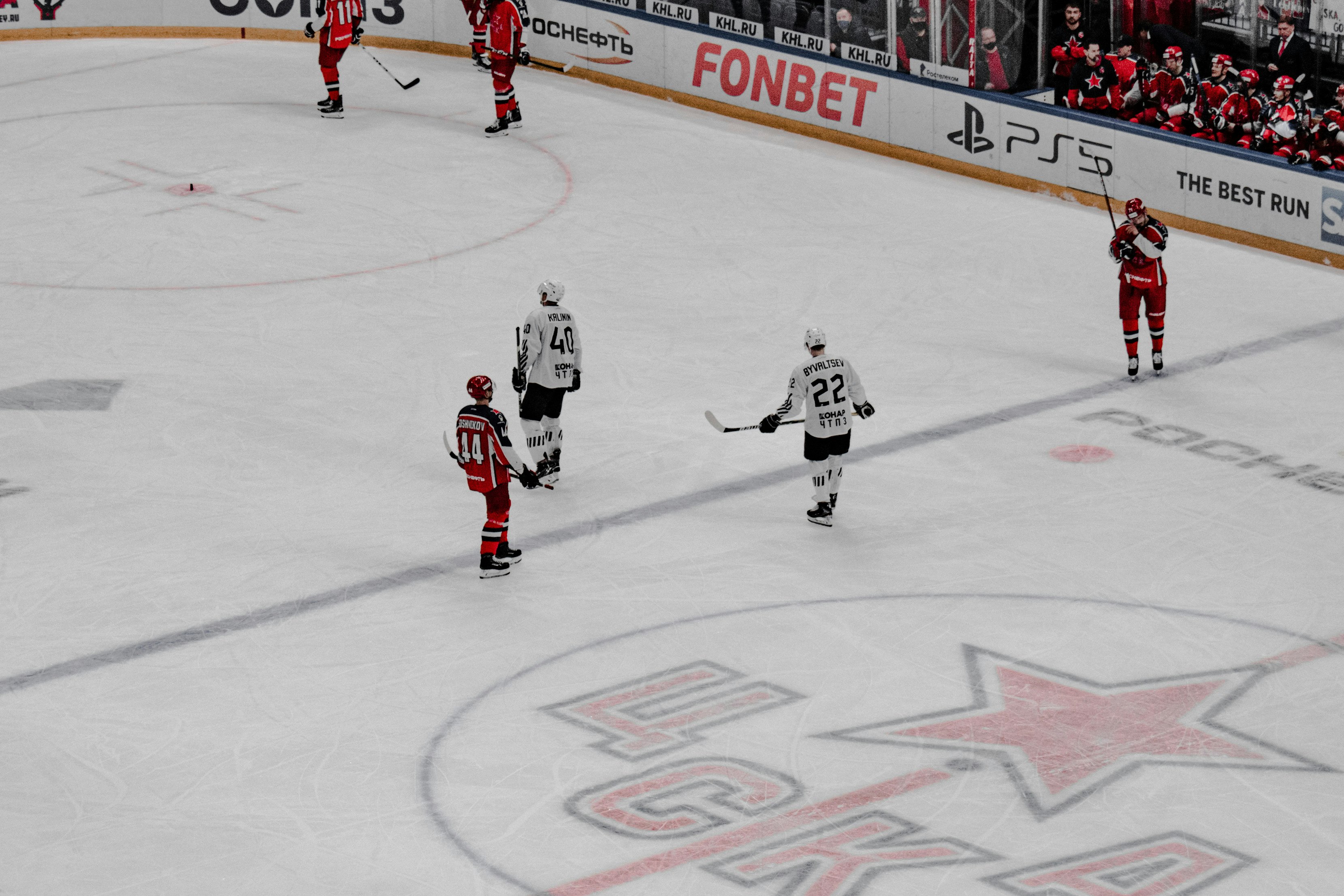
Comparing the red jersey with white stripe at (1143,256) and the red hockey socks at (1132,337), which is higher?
the red jersey with white stripe at (1143,256)

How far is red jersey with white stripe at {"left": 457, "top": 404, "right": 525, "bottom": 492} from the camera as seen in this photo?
33.4 ft

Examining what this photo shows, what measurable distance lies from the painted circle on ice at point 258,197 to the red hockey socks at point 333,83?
0.94ft

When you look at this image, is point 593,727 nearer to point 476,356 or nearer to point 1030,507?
point 1030,507

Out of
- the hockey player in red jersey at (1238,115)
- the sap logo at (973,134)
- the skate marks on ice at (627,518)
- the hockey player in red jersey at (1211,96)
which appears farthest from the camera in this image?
the sap logo at (973,134)

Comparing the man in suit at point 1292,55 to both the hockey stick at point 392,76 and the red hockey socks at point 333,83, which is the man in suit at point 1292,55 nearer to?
the hockey stick at point 392,76

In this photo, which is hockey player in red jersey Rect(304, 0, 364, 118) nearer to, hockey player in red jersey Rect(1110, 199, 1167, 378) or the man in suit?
the man in suit

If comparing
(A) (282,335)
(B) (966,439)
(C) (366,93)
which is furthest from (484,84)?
(B) (966,439)

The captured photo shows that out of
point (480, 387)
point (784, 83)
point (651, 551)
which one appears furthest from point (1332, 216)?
point (480, 387)

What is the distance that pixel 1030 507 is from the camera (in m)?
11.4

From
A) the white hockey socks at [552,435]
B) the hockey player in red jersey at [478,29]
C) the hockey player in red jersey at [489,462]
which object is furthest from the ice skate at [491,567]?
the hockey player in red jersey at [478,29]

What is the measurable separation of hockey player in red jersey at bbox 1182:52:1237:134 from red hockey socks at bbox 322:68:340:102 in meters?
8.29

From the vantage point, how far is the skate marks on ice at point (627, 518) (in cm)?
947

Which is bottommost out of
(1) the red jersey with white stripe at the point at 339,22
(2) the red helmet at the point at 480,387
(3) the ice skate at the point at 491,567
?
(3) the ice skate at the point at 491,567

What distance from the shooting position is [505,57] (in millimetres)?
19422
